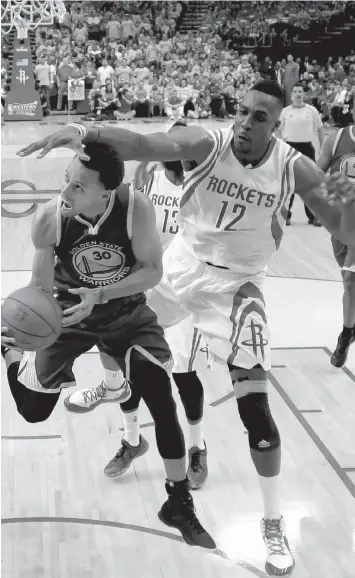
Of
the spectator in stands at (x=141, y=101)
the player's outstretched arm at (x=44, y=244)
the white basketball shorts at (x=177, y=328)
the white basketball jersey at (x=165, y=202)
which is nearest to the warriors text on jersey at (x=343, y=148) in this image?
the white basketball jersey at (x=165, y=202)

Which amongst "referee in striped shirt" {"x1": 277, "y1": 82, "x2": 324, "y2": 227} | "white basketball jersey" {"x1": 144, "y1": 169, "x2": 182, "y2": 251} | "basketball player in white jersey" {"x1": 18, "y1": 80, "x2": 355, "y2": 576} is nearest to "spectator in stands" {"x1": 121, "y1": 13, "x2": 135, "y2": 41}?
"referee in striped shirt" {"x1": 277, "y1": 82, "x2": 324, "y2": 227}

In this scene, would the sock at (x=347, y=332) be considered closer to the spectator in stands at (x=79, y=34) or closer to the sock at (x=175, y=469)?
the sock at (x=175, y=469)

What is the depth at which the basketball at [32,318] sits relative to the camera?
3.13m

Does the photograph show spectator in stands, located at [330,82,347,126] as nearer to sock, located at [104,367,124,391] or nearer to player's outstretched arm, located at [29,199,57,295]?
sock, located at [104,367,124,391]

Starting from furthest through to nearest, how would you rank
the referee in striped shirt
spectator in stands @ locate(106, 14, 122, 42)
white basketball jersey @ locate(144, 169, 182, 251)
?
spectator in stands @ locate(106, 14, 122, 42) → the referee in striped shirt → white basketball jersey @ locate(144, 169, 182, 251)

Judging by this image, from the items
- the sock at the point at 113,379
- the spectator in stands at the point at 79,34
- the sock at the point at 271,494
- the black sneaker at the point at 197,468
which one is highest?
the sock at the point at 113,379

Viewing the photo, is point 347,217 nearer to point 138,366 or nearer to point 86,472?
point 138,366

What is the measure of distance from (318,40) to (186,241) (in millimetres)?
17647

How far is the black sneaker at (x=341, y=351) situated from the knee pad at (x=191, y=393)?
180 cm

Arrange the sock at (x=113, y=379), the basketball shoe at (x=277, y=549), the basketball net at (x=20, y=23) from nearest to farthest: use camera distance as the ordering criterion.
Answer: the basketball shoe at (x=277, y=549), the sock at (x=113, y=379), the basketball net at (x=20, y=23)

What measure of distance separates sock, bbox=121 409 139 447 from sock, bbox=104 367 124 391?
0.27m

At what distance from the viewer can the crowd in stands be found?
1831 centimetres

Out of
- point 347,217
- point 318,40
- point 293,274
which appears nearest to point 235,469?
point 347,217

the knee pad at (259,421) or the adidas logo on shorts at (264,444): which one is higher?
the knee pad at (259,421)
